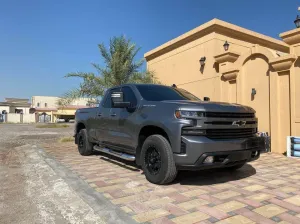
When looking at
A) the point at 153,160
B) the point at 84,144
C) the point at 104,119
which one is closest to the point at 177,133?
the point at 153,160

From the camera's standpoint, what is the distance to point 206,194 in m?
4.33

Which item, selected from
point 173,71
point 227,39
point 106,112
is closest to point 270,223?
point 106,112

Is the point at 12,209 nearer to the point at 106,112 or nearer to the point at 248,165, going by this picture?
the point at 106,112

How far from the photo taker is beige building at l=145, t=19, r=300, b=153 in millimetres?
8320

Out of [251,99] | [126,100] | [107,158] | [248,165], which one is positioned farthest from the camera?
[251,99]

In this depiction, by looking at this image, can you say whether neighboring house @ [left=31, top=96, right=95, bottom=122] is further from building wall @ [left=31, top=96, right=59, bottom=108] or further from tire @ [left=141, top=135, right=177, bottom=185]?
tire @ [left=141, top=135, right=177, bottom=185]

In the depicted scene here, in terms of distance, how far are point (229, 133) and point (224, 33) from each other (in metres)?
8.30

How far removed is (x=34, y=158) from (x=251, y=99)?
7.47 meters

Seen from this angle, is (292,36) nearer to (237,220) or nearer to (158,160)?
(158,160)

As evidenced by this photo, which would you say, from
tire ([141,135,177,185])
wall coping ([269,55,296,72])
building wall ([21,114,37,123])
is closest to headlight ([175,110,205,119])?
tire ([141,135,177,185])

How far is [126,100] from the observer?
19.8 ft

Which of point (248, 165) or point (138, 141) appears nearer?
point (138, 141)

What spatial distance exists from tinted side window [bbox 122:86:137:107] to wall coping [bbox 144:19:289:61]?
681 cm

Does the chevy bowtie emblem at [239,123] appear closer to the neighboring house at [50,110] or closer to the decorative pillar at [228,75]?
the decorative pillar at [228,75]
